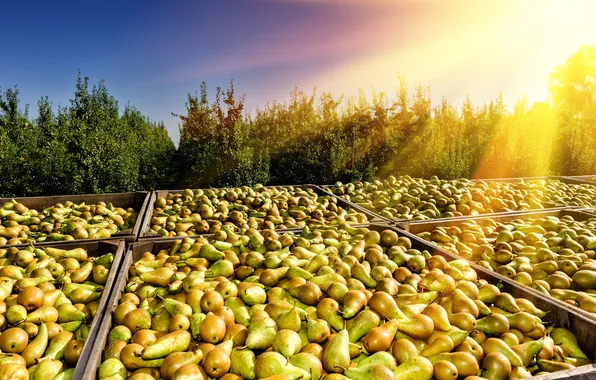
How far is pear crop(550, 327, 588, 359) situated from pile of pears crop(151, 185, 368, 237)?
9.11ft

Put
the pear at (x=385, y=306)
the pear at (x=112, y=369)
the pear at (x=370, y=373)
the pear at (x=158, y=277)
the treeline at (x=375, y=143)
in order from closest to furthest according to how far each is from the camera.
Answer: the pear at (x=370, y=373)
the pear at (x=112, y=369)
the pear at (x=385, y=306)
the pear at (x=158, y=277)
the treeline at (x=375, y=143)

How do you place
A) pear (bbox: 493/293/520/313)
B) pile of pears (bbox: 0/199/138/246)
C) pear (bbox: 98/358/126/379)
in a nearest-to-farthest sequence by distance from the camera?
1. pear (bbox: 98/358/126/379)
2. pear (bbox: 493/293/520/313)
3. pile of pears (bbox: 0/199/138/246)

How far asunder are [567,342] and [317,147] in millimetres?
11509

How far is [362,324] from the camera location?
2396mm

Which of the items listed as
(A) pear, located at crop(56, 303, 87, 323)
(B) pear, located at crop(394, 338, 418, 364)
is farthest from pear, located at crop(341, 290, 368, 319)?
(A) pear, located at crop(56, 303, 87, 323)

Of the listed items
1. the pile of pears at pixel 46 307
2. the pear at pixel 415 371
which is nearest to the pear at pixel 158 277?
the pile of pears at pixel 46 307

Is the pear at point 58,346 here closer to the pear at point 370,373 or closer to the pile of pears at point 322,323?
the pile of pears at point 322,323

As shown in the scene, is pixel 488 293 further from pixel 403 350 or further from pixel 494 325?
pixel 403 350

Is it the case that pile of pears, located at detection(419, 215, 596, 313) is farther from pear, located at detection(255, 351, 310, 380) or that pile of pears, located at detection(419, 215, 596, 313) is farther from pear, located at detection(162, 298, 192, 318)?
pear, located at detection(162, 298, 192, 318)

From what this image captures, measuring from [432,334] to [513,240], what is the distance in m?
2.72

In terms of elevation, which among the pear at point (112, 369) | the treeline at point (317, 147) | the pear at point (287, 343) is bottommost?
the pear at point (112, 369)

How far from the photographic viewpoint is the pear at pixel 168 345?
2.11 m

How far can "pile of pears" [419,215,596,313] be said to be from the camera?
10.8 feet

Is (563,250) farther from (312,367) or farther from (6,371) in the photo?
(6,371)
